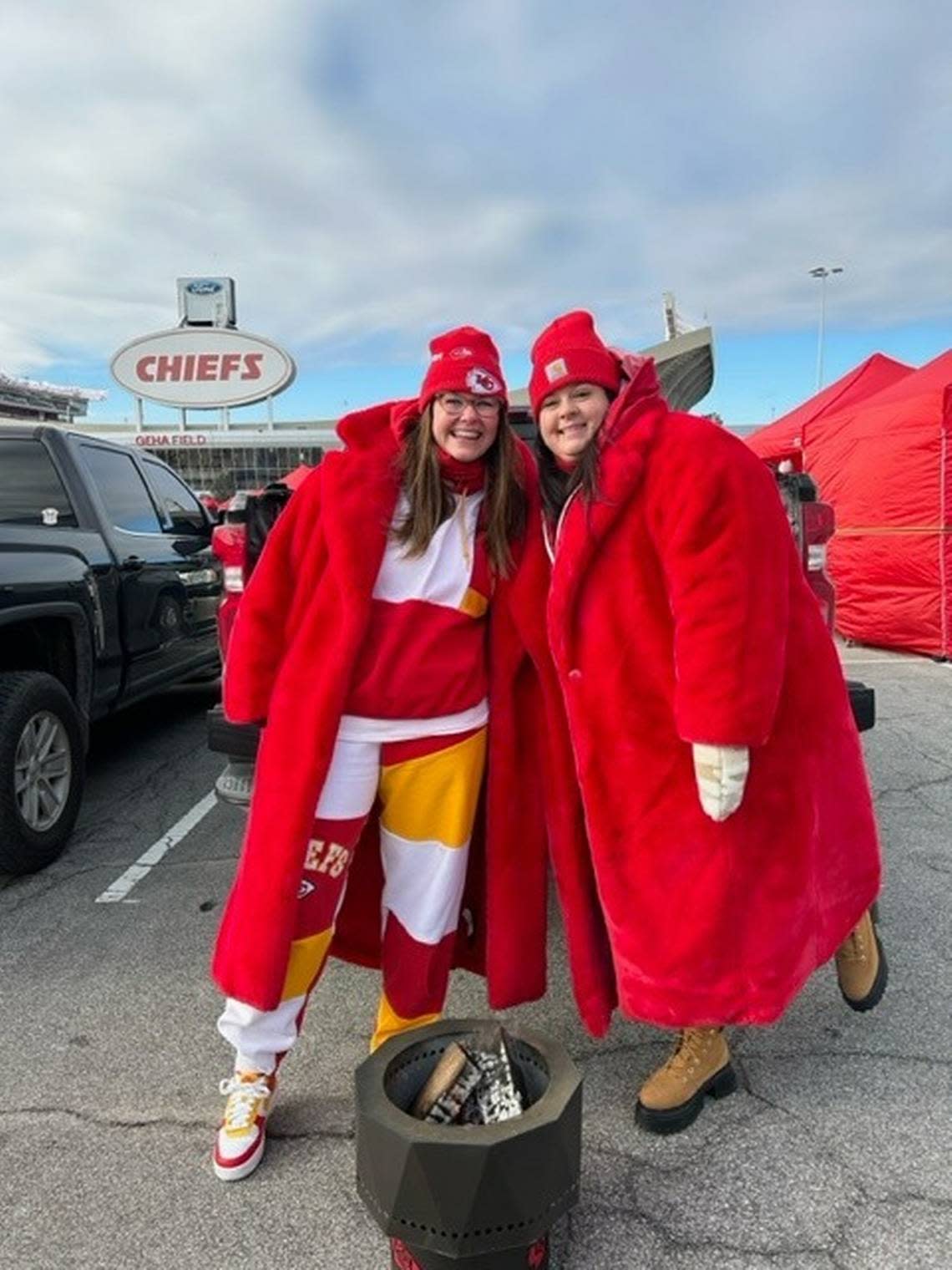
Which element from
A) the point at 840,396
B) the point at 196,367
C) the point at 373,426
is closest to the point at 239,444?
the point at 196,367

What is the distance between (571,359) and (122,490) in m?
4.03

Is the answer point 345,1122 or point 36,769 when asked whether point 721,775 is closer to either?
point 345,1122

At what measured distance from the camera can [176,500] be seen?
6488mm

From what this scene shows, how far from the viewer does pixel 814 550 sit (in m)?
3.75

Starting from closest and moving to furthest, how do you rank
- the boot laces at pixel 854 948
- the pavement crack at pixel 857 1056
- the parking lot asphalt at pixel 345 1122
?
the parking lot asphalt at pixel 345 1122
the pavement crack at pixel 857 1056
the boot laces at pixel 854 948

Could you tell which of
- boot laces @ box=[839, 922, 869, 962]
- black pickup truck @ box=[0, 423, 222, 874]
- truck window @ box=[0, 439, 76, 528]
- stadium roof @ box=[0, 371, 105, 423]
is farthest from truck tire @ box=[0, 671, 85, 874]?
stadium roof @ box=[0, 371, 105, 423]

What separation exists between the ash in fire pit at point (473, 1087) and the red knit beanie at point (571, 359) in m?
1.43

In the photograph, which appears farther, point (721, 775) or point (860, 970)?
point (860, 970)

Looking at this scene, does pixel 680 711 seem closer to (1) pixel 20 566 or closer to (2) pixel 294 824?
(2) pixel 294 824

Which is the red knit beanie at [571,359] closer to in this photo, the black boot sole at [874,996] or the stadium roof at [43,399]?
the black boot sole at [874,996]

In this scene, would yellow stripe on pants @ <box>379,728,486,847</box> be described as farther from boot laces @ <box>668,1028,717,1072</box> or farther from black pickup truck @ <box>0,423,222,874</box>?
black pickup truck @ <box>0,423,222,874</box>

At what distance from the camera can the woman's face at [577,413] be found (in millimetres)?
2225

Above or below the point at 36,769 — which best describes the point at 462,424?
above

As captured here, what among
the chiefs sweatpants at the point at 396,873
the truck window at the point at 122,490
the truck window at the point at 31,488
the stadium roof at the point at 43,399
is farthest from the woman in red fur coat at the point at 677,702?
the stadium roof at the point at 43,399
